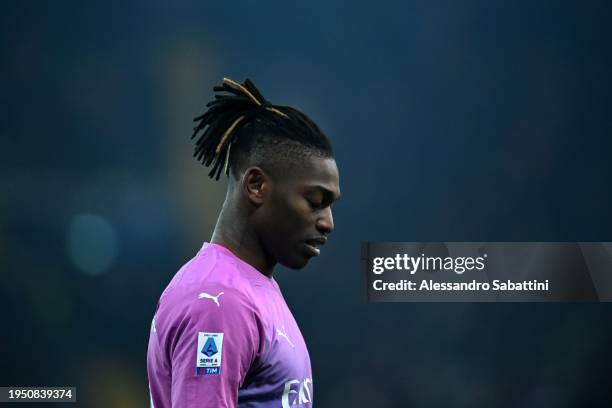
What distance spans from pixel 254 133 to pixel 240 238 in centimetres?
31

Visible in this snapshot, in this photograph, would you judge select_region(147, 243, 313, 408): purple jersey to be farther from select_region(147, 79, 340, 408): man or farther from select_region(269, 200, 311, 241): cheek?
select_region(269, 200, 311, 241): cheek

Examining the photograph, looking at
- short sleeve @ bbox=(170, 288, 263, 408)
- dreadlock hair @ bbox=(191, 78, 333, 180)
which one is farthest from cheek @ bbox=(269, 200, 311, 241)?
short sleeve @ bbox=(170, 288, 263, 408)

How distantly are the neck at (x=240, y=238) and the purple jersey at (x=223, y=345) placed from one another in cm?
5

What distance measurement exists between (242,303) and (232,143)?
578 millimetres

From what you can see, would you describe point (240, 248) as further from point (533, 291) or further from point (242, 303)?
point (533, 291)

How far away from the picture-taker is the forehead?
80.4 inches

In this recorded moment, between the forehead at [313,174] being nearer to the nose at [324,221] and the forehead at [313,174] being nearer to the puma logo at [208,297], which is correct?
the nose at [324,221]

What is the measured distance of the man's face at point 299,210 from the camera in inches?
80.4

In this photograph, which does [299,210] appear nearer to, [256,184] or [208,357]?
[256,184]

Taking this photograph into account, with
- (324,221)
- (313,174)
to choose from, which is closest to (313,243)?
(324,221)

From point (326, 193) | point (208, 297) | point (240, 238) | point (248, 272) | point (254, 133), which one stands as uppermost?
point (254, 133)

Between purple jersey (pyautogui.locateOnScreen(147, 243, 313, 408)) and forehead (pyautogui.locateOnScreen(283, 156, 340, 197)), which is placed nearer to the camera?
purple jersey (pyautogui.locateOnScreen(147, 243, 313, 408))

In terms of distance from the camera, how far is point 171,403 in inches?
72.6

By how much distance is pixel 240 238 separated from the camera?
2096mm
